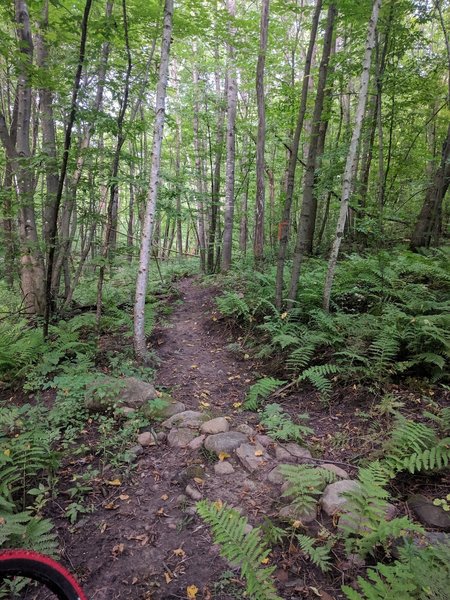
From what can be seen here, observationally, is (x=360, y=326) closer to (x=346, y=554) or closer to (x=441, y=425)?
(x=441, y=425)

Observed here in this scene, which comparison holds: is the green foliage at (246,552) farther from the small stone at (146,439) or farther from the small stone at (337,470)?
the small stone at (146,439)

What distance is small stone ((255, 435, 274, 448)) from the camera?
3.94 meters

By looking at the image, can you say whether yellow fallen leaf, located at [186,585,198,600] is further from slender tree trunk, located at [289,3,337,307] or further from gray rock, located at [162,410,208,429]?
slender tree trunk, located at [289,3,337,307]

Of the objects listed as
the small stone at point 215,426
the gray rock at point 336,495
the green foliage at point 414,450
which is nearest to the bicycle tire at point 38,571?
the gray rock at point 336,495

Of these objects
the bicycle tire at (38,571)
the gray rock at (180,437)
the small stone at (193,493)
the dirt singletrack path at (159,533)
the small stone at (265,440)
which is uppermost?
the bicycle tire at (38,571)

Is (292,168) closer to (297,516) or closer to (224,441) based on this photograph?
(224,441)

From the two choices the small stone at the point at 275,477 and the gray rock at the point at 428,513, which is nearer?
the gray rock at the point at 428,513

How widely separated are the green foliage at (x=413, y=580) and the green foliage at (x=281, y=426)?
170 centimetres

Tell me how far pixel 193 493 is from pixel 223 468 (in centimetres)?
42

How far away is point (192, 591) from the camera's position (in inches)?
97.7

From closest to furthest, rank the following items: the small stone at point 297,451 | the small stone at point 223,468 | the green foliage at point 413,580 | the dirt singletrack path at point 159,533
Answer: the green foliage at point 413,580
the dirt singletrack path at point 159,533
the small stone at point 223,468
the small stone at point 297,451

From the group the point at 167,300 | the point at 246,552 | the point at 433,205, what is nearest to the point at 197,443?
the point at 246,552

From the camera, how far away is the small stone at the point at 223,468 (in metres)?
3.60

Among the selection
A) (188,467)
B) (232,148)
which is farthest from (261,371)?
(232,148)
